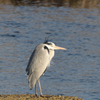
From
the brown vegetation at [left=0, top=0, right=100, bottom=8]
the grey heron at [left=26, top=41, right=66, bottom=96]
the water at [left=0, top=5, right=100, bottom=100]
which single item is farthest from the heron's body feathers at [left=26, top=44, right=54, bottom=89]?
the brown vegetation at [left=0, top=0, right=100, bottom=8]

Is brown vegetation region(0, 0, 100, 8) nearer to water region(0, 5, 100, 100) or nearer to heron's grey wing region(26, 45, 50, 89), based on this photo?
water region(0, 5, 100, 100)

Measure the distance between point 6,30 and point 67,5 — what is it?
32.2 ft

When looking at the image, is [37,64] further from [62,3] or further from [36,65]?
[62,3]

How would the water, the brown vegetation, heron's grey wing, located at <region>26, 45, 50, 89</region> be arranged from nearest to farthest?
heron's grey wing, located at <region>26, 45, 50, 89</region>
the water
the brown vegetation

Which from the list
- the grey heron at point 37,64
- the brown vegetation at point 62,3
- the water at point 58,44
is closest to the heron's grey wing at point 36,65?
the grey heron at point 37,64

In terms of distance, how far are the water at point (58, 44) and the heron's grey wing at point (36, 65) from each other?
3.12 metres

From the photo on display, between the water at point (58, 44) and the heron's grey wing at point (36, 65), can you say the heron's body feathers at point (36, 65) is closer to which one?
the heron's grey wing at point (36, 65)

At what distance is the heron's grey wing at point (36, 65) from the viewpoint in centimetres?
866

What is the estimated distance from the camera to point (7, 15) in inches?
1068

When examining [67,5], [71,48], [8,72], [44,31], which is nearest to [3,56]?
[8,72]

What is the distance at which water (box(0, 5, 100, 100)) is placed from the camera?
12.5 m

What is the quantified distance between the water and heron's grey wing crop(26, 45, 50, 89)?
10.2ft

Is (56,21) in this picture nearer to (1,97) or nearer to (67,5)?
(67,5)

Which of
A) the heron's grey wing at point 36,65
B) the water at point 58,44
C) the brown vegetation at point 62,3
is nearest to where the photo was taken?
the heron's grey wing at point 36,65
